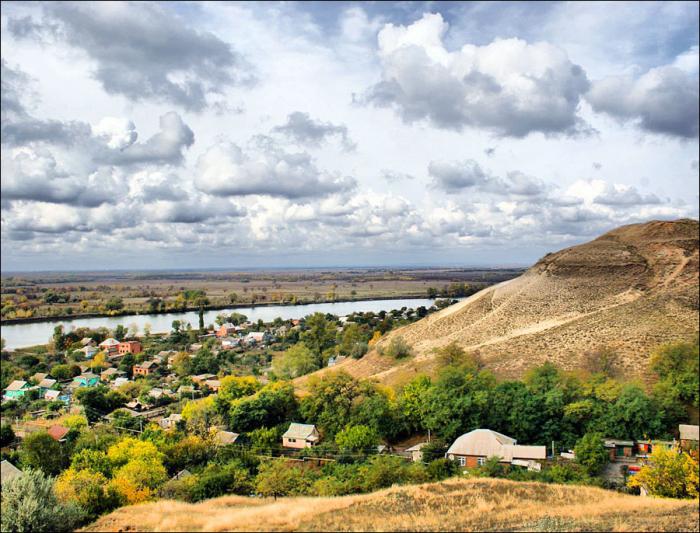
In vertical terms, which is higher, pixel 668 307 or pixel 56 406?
pixel 668 307

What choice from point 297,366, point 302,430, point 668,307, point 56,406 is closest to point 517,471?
point 302,430

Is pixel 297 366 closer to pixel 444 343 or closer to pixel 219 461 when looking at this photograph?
pixel 444 343

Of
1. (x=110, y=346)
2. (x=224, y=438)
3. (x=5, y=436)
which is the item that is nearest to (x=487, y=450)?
(x=224, y=438)

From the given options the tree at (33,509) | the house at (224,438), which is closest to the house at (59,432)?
the house at (224,438)

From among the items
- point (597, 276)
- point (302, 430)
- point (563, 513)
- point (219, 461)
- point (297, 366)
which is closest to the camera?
point (563, 513)

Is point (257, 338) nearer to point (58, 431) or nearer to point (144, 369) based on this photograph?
point (144, 369)

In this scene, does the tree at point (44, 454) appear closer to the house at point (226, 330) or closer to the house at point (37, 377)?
the house at point (37, 377)
